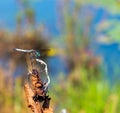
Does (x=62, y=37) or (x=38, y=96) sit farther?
(x=62, y=37)

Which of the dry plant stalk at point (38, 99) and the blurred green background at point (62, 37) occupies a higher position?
the blurred green background at point (62, 37)

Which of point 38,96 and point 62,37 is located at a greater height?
point 62,37

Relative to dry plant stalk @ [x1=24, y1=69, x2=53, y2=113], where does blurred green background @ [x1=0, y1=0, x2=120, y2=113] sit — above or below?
above

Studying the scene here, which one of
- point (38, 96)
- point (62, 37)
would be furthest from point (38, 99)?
point (62, 37)

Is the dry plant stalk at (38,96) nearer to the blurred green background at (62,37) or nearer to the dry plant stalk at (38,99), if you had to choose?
the dry plant stalk at (38,99)

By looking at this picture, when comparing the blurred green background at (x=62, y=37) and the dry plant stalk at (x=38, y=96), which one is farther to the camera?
the blurred green background at (x=62, y=37)

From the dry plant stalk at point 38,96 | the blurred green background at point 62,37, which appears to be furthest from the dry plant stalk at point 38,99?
the blurred green background at point 62,37

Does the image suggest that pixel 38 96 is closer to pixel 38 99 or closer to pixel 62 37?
pixel 38 99

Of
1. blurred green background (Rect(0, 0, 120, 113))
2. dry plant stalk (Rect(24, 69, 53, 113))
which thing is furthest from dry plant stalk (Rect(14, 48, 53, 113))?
blurred green background (Rect(0, 0, 120, 113))

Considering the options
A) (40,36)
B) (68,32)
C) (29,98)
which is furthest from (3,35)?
(29,98)

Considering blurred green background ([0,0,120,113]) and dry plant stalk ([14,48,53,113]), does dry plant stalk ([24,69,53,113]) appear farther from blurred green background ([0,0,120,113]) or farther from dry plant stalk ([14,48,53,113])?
blurred green background ([0,0,120,113])

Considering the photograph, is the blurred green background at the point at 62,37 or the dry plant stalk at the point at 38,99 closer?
the dry plant stalk at the point at 38,99
